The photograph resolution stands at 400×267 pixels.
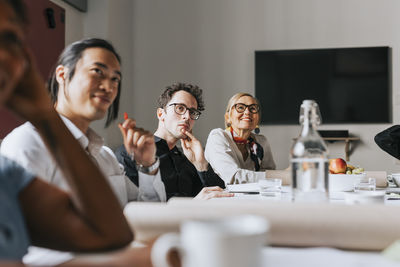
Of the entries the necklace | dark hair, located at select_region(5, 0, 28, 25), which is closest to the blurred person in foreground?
dark hair, located at select_region(5, 0, 28, 25)

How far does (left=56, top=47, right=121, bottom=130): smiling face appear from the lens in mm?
1395

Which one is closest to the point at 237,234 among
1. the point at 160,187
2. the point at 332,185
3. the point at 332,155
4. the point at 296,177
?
the point at 296,177

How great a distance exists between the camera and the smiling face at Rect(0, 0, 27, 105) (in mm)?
618

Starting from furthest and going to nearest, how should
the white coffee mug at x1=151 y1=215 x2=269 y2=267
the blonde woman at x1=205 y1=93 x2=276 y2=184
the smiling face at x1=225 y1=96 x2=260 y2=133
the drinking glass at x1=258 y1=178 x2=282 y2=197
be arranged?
the smiling face at x1=225 y1=96 x2=260 y2=133 → the blonde woman at x1=205 y1=93 x2=276 y2=184 → the drinking glass at x1=258 y1=178 x2=282 y2=197 → the white coffee mug at x1=151 y1=215 x2=269 y2=267

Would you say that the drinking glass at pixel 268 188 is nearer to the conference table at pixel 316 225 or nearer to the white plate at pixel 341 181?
the white plate at pixel 341 181

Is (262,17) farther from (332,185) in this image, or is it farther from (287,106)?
(332,185)

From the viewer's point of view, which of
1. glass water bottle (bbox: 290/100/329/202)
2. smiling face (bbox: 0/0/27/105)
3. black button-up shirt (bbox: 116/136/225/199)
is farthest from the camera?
black button-up shirt (bbox: 116/136/225/199)

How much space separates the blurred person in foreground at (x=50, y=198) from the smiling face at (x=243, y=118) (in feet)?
7.86

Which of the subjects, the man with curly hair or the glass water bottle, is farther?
the man with curly hair

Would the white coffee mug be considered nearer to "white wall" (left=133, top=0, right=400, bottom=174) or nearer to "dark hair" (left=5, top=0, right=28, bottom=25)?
"dark hair" (left=5, top=0, right=28, bottom=25)

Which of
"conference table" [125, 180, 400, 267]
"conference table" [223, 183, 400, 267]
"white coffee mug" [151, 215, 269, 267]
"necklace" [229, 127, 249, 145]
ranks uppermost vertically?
"white coffee mug" [151, 215, 269, 267]

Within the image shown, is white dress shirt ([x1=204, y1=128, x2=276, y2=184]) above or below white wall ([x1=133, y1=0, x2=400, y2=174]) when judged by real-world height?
below

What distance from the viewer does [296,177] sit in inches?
47.3

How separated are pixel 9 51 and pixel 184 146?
214cm
